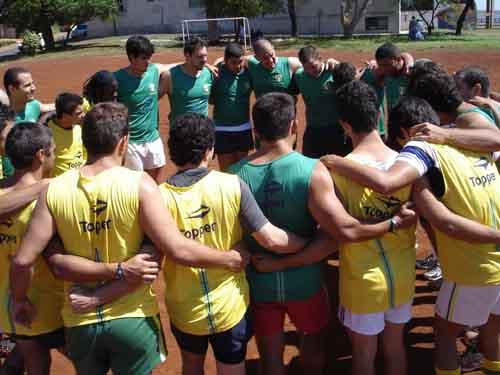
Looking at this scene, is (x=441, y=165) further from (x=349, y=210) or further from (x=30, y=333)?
(x=30, y=333)

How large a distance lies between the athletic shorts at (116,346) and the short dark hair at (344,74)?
13.7 feet

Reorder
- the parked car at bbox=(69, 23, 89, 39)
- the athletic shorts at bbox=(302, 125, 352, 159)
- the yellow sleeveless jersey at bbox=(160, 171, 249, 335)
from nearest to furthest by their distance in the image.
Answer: the yellow sleeveless jersey at bbox=(160, 171, 249, 335), the athletic shorts at bbox=(302, 125, 352, 159), the parked car at bbox=(69, 23, 89, 39)

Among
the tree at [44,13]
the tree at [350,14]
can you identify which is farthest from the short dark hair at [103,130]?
the tree at [350,14]

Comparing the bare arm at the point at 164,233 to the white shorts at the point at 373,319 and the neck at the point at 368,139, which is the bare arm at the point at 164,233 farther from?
the neck at the point at 368,139

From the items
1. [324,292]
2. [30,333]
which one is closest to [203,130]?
[324,292]

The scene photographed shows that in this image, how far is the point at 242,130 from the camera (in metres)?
7.88

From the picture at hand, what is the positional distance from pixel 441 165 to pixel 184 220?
1.59 metres

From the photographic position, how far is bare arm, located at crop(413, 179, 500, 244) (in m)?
3.45

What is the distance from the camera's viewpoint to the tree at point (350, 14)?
43000mm

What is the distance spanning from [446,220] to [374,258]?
1.59ft

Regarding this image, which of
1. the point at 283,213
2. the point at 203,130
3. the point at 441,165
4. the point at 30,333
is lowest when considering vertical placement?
the point at 30,333

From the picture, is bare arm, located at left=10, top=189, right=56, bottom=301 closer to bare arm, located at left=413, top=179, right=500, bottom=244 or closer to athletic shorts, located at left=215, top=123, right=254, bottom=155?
bare arm, located at left=413, top=179, right=500, bottom=244

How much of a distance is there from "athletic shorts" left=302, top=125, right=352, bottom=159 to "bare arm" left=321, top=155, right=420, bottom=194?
4063 mm

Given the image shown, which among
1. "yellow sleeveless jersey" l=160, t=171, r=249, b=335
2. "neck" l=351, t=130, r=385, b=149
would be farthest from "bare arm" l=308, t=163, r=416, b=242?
"yellow sleeveless jersey" l=160, t=171, r=249, b=335
